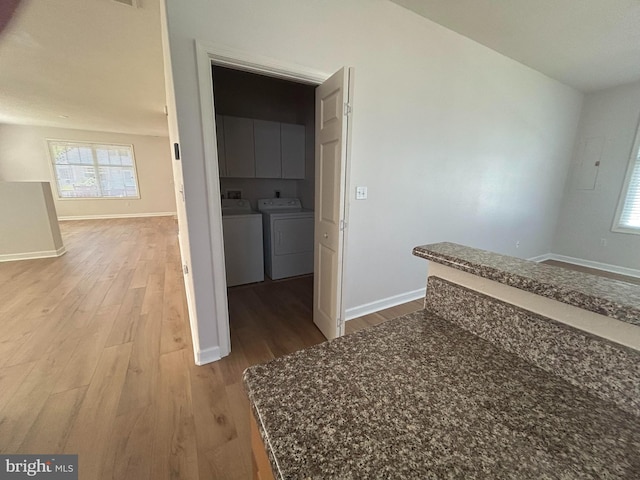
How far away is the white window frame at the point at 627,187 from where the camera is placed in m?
3.64

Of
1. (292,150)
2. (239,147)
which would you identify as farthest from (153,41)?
(292,150)

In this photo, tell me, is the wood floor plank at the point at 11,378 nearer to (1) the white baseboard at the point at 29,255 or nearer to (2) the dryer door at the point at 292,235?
(2) the dryer door at the point at 292,235

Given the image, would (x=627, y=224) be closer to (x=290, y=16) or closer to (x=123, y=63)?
(x=290, y=16)

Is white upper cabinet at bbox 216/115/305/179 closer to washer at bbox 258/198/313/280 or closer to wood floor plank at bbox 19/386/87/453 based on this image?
washer at bbox 258/198/313/280

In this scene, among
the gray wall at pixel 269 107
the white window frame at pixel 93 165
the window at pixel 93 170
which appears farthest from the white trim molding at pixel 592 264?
the window at pixel 93 170

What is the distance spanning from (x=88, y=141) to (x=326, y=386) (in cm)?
1025

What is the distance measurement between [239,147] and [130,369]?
2.80 meters

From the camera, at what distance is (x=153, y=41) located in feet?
8.61

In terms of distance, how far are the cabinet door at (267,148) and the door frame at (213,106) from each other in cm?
188

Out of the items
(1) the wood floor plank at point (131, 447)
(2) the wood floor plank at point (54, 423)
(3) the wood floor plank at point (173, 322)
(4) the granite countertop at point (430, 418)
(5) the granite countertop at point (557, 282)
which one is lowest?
(1) the wood floor plank at point (131, 447)

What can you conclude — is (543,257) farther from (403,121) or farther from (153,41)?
(153,41)

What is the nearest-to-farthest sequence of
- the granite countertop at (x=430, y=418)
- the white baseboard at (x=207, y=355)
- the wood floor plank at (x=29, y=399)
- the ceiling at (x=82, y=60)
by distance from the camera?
the granite countertop at (x=430, y=418) < the wood floor plank at (x=29, y=399) < the white baseboard at (x=207, y=355) < the ceiling at (x=82, y=60)

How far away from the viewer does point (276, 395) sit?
0.52 meters

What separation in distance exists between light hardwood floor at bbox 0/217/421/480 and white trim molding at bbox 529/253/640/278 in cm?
357
